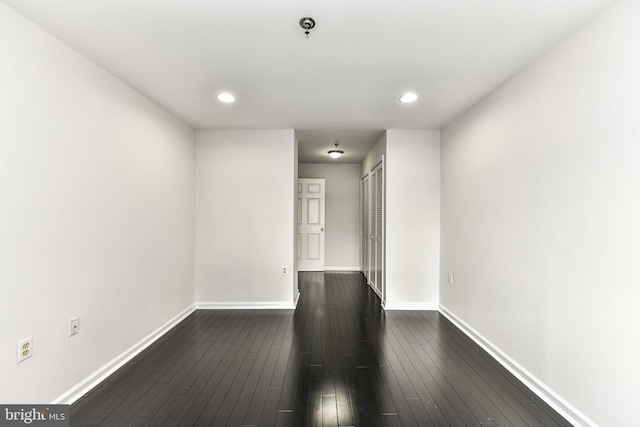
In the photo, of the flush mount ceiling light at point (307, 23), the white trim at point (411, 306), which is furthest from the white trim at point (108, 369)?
the flush mount ceiling light at point (307, 23)

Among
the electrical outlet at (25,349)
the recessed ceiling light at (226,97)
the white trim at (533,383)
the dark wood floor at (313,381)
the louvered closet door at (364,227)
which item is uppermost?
the recessed ceiling light at (226,97)

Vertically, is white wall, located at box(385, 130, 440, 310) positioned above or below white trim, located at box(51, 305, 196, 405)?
above

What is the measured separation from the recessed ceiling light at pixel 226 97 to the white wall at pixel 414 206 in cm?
202

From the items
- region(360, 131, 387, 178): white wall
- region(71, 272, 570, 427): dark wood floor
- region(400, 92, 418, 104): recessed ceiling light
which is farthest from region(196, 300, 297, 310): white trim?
region(400, 92, 418, 104): recessed ceiling light

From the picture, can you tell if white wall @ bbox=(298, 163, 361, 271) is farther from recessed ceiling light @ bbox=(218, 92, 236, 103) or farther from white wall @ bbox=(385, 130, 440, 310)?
recessed ceiling light @ bbox=(218, 92, 236, 103)

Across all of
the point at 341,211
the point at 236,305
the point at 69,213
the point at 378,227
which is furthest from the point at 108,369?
the point at 341,211

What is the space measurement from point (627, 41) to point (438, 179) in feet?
7.93

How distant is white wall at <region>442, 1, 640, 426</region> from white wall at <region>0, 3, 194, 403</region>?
10.4 feet

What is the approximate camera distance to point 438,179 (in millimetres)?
3857

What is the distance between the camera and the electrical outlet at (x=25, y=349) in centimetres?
162

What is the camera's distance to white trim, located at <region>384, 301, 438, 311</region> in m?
3.86

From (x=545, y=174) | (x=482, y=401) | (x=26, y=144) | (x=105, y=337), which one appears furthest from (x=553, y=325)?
(x=26, y=144)

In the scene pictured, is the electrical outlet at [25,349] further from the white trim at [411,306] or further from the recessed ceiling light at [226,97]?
the white trim at [411,306]

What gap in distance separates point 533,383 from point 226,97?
11.1 feet
